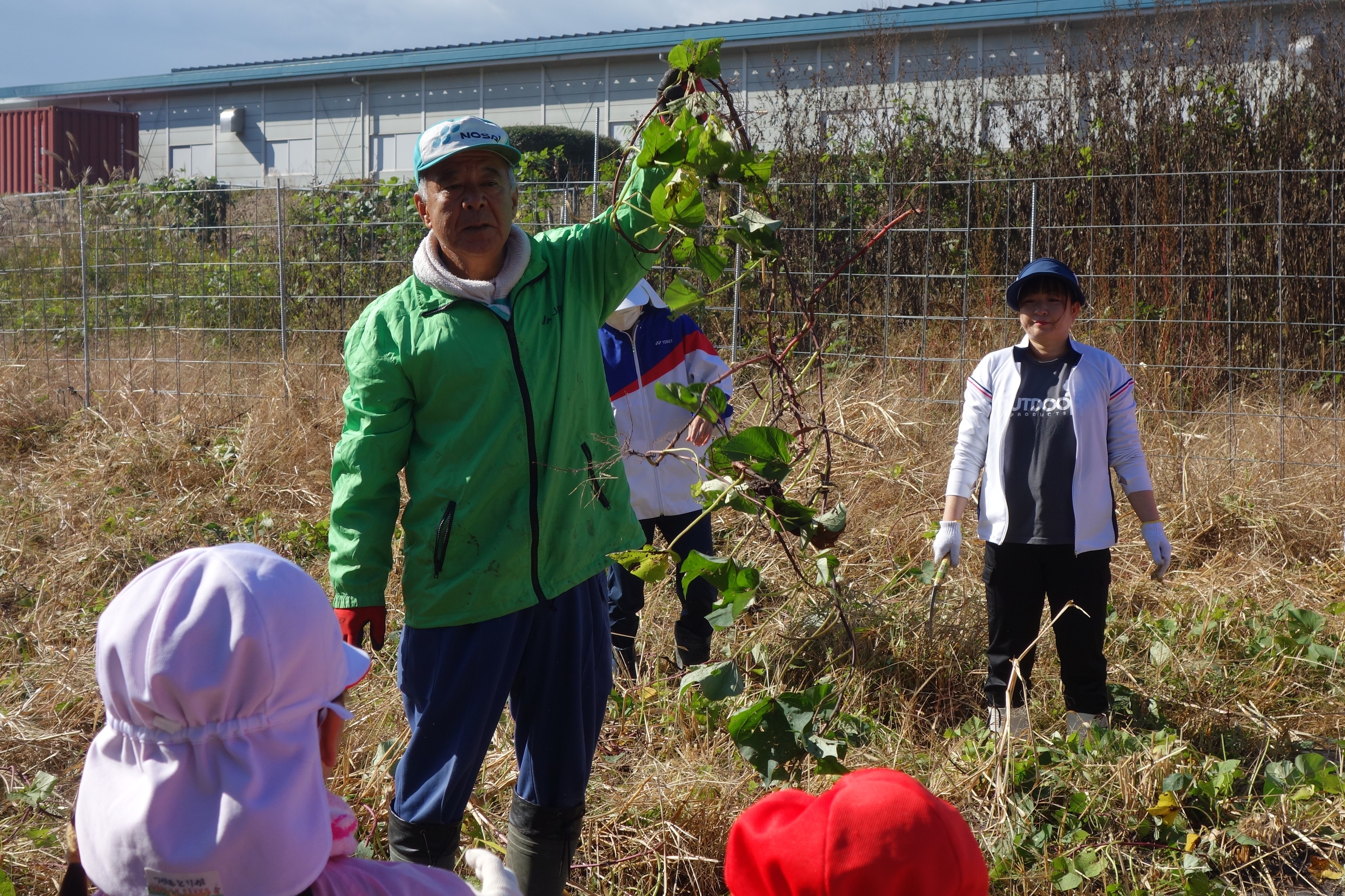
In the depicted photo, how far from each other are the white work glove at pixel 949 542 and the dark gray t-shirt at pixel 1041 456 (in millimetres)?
173

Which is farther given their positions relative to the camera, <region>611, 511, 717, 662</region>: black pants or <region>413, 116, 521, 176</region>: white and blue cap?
<region>611, 511, 717, 662</region>: black pants

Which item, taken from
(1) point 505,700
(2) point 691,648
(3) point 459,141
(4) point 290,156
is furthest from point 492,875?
(4) point 290,156

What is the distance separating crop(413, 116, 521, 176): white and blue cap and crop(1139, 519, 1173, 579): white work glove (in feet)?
7.37

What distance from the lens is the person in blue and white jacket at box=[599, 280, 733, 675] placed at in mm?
3725

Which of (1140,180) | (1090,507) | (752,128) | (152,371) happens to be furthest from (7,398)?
(1140,180)

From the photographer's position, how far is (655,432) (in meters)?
3.79

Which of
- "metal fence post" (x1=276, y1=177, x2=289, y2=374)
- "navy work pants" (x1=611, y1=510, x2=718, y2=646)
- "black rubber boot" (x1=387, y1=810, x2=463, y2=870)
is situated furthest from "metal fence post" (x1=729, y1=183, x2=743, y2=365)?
"black rubber boot" (x1=387, y1=810, x2=463, y2=870)

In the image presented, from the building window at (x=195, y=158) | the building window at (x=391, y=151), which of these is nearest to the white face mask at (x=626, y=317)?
the building window at (x=391, y=151)

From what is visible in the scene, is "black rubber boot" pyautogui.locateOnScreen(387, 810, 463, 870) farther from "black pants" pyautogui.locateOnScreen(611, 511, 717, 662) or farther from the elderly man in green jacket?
"black pants" pyautogui.locateOnScreen(611, 511, 717, 662)

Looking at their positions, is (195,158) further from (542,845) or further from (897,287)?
(542,845)

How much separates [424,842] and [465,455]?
0.76m

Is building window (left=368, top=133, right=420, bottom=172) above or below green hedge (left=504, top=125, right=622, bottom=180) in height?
above

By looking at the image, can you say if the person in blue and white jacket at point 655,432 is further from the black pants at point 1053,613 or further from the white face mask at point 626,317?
the black pants at point 1053,613

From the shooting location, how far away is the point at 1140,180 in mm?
6930
